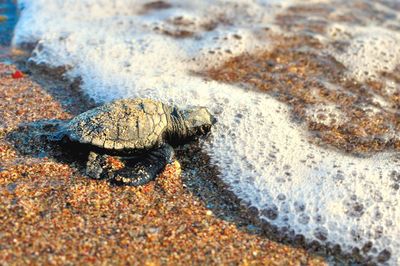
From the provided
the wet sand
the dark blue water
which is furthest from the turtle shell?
the dark blue water

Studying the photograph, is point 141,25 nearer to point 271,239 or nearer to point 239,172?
point 239,172

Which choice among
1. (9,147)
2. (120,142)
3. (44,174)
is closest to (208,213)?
(120,142)

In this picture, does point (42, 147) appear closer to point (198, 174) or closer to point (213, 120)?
point (198, 174)

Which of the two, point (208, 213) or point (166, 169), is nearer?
point (208, 213)

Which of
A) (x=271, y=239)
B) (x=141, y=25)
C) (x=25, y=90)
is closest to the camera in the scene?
(x=271, y=239)

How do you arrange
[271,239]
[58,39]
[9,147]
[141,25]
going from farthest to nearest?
[141,25]
[58,39]
[9,147]
[271,239]

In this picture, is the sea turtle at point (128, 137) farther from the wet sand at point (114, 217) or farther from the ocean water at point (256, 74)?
the ocean water at point (256, 74)

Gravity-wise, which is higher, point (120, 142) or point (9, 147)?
point (120, 142)

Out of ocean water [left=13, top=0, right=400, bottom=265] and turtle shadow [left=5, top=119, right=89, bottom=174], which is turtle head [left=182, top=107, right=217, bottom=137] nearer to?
ocean water [left=13, top=0, right=400, bottom=265]

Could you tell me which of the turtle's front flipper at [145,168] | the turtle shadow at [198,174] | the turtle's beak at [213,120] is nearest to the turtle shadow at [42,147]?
the turtle shadow at [198,174]
